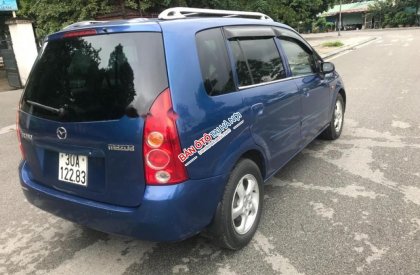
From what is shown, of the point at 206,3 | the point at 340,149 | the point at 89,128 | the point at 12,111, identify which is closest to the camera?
the point at 89,128

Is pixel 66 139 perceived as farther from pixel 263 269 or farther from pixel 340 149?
pixel 340 149

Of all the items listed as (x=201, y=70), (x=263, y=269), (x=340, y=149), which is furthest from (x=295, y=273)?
(x=340, y=149)

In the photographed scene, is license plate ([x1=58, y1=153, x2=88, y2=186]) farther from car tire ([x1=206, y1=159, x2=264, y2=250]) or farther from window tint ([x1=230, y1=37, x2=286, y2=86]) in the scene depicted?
window tint ([x1=230, y1=37, x2=286, y2=86])

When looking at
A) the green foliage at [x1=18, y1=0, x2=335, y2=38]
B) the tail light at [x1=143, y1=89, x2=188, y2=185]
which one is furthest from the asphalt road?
the green foliage at [x1=18, y1=0, x2=335, y2=38]

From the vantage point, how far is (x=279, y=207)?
12.5 feet

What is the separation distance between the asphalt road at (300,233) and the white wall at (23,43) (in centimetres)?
914

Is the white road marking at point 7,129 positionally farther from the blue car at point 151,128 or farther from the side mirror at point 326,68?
the side mirror at point 326,68

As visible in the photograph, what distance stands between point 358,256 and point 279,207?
3.19 ft

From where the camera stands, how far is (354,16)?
232 feet

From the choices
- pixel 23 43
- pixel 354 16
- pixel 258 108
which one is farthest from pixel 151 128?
pixel 354 16

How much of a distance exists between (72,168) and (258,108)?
1468 millimetres

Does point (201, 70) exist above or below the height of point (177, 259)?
above

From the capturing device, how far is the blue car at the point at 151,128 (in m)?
2.48

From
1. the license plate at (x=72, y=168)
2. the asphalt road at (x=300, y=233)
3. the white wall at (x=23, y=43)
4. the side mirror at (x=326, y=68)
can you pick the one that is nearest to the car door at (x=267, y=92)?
the asphalt road at (x=300, y=233)
